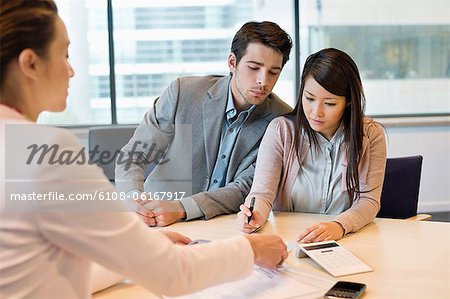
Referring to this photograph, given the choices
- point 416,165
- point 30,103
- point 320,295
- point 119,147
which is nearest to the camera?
point 30,103

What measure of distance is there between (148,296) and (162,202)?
61 centimetres

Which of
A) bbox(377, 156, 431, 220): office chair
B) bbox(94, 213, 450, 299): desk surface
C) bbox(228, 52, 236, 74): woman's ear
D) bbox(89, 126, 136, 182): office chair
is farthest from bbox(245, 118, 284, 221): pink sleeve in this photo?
bbox(89, 126, 136, 182): office chair

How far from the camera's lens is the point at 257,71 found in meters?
2.09

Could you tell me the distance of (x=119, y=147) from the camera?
2592 mm

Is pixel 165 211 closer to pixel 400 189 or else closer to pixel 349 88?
pixel 349 88

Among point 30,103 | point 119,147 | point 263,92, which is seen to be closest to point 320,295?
point 30,103

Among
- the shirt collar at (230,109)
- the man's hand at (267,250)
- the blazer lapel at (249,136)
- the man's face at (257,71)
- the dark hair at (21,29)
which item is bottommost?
the man's hand at (267,250)

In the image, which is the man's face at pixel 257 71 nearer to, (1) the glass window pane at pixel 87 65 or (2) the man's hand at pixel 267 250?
(2) the man's hand at pixel 267 250

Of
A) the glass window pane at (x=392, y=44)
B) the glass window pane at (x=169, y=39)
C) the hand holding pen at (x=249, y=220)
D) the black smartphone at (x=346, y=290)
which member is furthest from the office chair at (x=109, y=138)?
the glass window pane at (x=392, y=44)

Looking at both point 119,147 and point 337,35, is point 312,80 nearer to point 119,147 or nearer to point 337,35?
point 119,147

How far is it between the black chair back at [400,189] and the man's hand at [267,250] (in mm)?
1039

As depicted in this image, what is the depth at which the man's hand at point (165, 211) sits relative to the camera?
1.80 meters

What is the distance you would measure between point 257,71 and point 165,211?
0.66m

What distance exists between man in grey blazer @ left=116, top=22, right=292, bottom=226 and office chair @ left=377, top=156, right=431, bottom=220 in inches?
20.7
